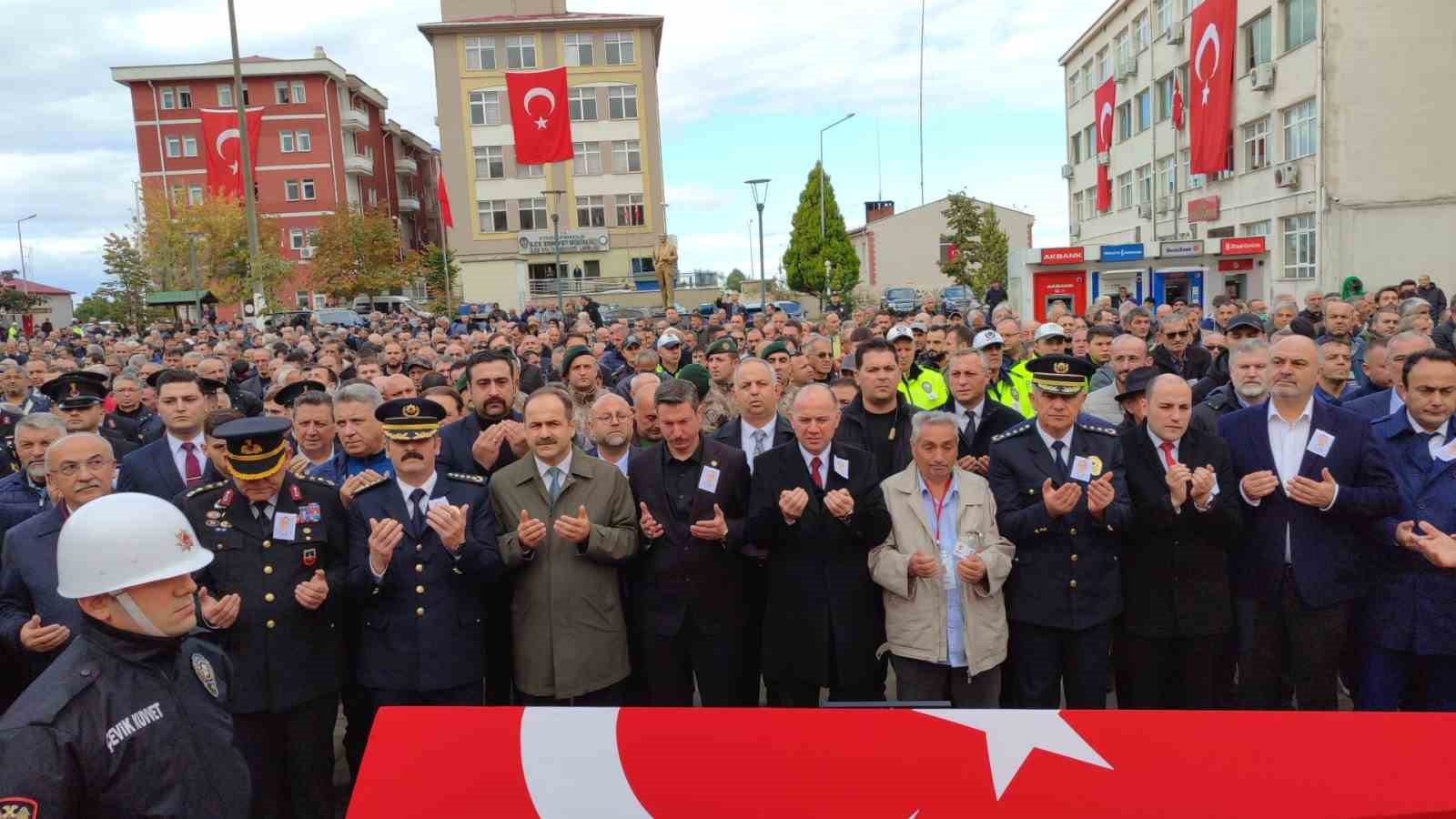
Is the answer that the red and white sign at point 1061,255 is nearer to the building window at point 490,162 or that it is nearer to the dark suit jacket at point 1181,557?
the dark suit jacket at point 1181,557

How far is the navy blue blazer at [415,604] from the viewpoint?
4.52m

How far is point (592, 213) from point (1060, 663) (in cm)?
5660

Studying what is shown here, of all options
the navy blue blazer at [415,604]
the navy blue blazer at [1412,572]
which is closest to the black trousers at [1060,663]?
the navy blue blazer at [1412,572]

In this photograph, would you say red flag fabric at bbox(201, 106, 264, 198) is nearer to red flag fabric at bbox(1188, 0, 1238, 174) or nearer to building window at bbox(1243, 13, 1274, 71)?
red flag fabric at bbox(1188, 0, 1238, 174)

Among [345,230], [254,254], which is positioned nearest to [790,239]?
[345,230]

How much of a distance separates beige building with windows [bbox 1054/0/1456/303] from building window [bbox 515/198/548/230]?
118 ft

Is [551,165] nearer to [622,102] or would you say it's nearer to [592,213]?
[592,213]

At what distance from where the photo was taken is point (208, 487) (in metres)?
4.50

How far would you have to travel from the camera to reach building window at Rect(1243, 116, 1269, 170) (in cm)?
3247

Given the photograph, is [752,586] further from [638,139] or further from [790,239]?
[790,239]

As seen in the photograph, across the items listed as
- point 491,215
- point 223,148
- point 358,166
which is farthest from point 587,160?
point 223,148

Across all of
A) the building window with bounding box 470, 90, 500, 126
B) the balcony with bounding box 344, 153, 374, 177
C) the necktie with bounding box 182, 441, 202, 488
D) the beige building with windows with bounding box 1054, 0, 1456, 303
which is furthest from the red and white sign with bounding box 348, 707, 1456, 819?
the balcony with bounding box 344, 153, 374, 177

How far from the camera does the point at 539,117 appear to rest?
3509cm

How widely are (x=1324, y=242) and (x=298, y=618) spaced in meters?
31.5
